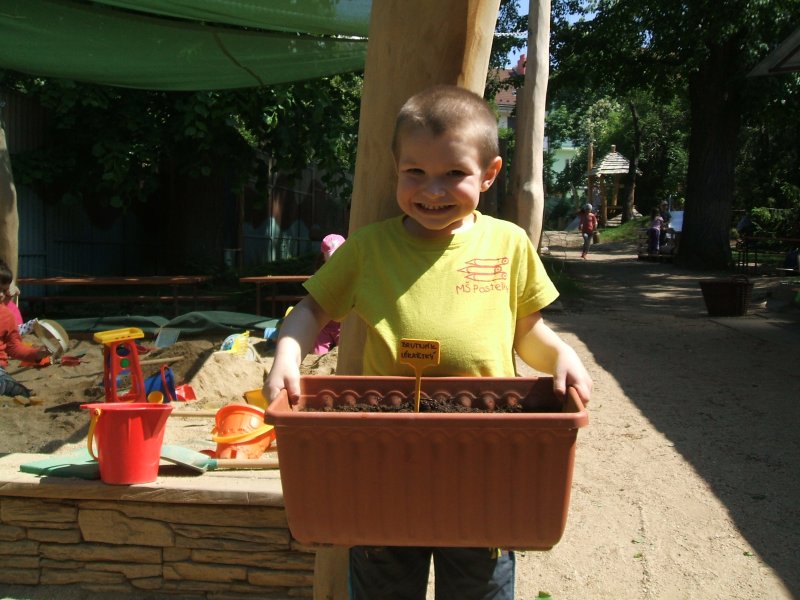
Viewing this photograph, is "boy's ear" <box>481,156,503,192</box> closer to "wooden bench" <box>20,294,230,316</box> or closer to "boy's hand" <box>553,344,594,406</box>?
"boy's hand" <box>553,344,594,406</box>

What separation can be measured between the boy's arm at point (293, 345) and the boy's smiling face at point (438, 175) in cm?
32

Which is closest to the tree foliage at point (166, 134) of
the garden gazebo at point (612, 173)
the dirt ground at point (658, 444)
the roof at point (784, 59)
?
the dirt ground at point (658, 444)

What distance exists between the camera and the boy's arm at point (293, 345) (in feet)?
5.17

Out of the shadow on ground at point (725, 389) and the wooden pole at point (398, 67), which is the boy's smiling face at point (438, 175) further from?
the shadow on ground at point (725, 389)

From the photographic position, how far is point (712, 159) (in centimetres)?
1817

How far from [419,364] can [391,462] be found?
213mm

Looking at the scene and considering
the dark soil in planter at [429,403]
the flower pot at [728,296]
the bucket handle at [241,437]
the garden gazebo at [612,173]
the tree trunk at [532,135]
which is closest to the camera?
the dark soil in planter at [429,403]

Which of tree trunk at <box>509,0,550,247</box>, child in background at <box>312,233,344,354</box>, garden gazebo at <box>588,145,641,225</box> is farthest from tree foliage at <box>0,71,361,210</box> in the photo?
garden gazebo at <box>588,145,641,225</box>

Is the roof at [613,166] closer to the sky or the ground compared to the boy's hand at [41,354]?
closer to the sky

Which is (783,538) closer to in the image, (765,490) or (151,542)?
(765,490)

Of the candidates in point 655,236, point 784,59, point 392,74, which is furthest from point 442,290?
point 655,236

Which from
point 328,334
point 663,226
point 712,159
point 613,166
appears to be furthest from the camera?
point 613,166

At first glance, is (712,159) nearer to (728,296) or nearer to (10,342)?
(728,296)

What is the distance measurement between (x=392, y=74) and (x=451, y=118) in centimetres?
64
